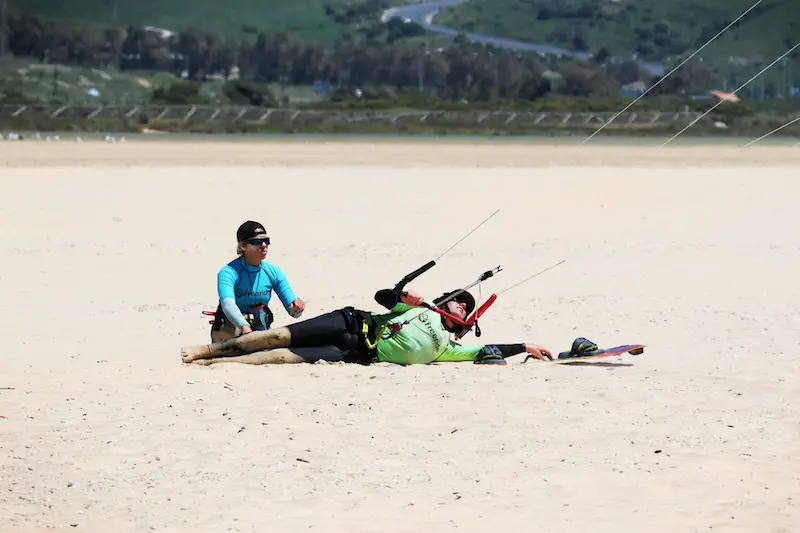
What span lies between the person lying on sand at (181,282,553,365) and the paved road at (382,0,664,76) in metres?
134

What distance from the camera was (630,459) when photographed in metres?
7.64

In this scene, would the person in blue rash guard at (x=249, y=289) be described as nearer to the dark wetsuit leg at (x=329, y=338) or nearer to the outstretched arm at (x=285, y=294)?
the outstretched arm at (x=285, y=294)

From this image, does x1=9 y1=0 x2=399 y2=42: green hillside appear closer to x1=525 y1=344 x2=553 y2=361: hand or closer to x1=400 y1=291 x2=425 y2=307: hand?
x1=525 y1=344 x2=553 y2=361: hand

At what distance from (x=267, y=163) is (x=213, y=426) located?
29.1 m

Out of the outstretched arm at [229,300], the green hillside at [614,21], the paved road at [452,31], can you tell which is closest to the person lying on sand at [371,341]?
the outstretched arm at [229,300]

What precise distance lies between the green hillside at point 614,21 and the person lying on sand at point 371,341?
139055 millimetres

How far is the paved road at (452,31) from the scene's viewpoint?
154 m

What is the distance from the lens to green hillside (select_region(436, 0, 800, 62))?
514ft

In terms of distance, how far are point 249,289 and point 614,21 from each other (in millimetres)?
157644

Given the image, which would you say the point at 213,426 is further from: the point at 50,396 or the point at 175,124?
the point at 175,124

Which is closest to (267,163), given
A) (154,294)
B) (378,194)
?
(378,194)

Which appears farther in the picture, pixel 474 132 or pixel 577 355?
pixel 474 132

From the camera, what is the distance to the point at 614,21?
164000 mm

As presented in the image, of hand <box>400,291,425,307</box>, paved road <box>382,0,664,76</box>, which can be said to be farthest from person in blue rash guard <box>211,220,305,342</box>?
paved road <box>382,0,664,76</box>
